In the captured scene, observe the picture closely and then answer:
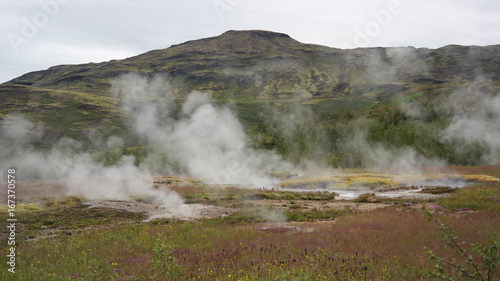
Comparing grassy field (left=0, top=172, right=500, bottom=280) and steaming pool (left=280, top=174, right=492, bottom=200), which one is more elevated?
grassy field (left=0, top=172, right=500, bottom=280)

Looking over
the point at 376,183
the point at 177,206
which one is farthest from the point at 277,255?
the point at 376,183

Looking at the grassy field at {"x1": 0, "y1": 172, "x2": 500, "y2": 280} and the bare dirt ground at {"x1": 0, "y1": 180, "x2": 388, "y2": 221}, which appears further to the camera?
the bare dirt ground at {"x1": 0, "y1": 180, "x2": 388, "y2": 221}

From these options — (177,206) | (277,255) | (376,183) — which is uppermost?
(277,255)

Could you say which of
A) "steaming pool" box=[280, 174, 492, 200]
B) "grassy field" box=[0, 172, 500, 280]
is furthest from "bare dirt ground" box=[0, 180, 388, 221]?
"steaming pool" box=[280, 174, 492, 200]

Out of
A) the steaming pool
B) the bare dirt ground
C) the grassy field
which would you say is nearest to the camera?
the grassy field

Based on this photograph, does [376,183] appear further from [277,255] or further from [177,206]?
[277,255]

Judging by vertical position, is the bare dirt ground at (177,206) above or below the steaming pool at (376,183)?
above

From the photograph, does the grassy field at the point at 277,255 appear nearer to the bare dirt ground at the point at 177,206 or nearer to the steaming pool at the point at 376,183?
the bare dirt ground at the point at 177,206

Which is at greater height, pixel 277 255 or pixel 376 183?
pixel 277 255

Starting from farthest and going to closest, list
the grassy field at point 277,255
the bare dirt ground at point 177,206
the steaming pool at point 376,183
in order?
the steaming pool at point 376,183 → the bare dirt ground at point 177,206 → the grassy field at point 277,255

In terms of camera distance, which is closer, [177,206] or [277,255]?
[277,255]

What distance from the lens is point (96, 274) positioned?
9516mm

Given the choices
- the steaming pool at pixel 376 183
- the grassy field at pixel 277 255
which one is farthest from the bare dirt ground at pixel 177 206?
the steaming pool at pixel 376 183

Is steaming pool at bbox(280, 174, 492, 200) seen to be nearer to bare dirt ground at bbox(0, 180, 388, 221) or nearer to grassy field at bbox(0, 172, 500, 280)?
bare dirt ground at bbox(0, 180, 388, 221)
